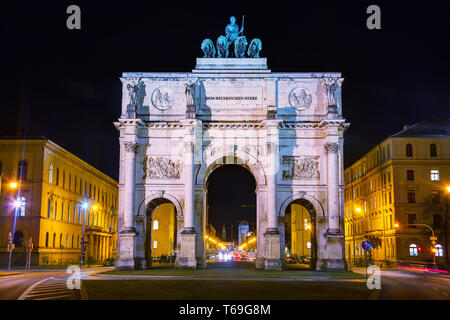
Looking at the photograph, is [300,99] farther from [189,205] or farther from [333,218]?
[189,205]

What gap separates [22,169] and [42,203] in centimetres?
395

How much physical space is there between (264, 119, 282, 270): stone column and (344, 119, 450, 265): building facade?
22.6 metres

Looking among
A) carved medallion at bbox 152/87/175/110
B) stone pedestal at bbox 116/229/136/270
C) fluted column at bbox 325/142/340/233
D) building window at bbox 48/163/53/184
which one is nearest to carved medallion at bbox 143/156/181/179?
carved medallion at bbox 152/87/175/110

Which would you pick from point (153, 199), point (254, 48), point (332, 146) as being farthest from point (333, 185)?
point (153, 199)

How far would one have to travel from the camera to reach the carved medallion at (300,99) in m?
43.8

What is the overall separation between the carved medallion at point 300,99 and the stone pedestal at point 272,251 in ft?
32.0

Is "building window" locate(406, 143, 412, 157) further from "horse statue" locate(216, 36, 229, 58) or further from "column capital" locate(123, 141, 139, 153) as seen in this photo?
"column capital" locate(123, 141, 139, 153)

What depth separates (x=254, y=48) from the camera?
4622cm

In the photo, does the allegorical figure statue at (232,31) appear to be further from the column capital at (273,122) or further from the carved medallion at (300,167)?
the carved medallion at (300,167)

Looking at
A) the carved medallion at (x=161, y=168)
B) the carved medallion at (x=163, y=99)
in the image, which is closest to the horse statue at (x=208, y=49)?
the carved medallion at (x=163, y=99)

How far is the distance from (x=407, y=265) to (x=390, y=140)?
15.3 meters

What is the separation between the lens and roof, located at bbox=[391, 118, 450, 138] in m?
66.1
